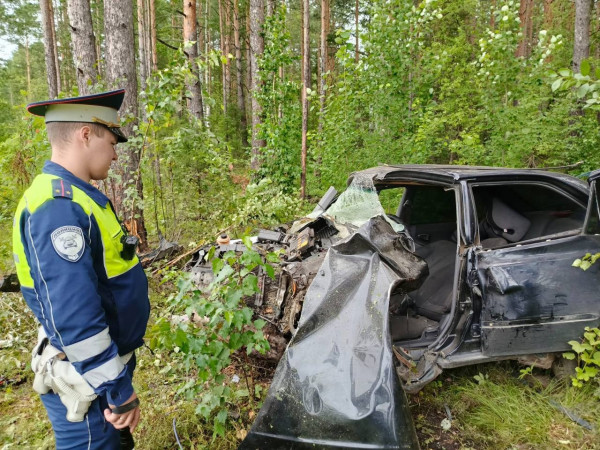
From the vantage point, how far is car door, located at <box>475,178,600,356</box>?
269 cm

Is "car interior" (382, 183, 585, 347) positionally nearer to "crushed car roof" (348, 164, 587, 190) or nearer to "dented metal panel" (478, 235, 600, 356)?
"crushed car roof" (348, 164, 587, 190)

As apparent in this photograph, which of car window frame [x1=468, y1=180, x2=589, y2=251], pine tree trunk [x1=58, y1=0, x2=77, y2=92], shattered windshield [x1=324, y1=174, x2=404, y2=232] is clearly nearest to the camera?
car window frame [x1=468, y1=180, x2=589, y2=251]

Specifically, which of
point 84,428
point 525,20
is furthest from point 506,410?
point 525,20

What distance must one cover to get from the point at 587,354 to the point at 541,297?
520 millimetres

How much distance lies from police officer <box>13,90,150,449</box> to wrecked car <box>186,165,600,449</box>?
3.12 feet

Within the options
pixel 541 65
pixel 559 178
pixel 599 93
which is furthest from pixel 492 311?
pixel 541 65

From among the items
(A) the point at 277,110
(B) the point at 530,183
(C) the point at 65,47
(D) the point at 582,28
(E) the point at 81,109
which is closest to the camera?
(E) the point at 81,109

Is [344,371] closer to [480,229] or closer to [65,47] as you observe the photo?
[480,229]

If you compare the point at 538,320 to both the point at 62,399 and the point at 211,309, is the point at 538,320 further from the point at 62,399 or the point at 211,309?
the point at 62,399

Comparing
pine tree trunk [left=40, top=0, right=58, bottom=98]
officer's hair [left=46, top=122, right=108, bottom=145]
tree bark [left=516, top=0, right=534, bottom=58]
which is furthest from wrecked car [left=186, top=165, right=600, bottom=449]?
tree bark [left=516, top=0, right=534, bottom=58]

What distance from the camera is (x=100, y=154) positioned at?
5.45 feet

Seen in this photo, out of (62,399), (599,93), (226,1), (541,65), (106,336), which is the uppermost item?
(226,1)

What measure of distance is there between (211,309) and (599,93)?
2.59 meters

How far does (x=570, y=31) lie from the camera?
13617 mm
